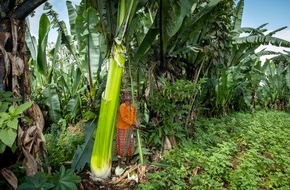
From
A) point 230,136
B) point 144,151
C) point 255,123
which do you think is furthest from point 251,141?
point 144,151

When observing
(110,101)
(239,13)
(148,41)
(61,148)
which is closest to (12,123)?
(110,101)

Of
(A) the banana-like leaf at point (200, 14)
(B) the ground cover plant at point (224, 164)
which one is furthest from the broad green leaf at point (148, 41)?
(B) the ground cover plant at point (224, 164)

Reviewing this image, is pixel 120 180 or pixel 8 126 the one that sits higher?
pixel 8 126

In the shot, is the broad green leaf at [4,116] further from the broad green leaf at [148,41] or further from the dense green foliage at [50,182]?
the broad green leaf at [148,41]

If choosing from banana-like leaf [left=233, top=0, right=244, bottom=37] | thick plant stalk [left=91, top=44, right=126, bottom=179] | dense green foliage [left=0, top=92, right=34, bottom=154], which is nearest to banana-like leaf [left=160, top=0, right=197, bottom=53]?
thick plant stalk [left=91, top=44, right=126, bottom=179]

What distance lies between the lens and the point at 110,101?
3.03 metres

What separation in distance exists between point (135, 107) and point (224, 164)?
135 centimetres

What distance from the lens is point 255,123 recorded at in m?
6.25

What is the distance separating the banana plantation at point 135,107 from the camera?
7.00 feet

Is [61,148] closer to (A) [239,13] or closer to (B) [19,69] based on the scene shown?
(B) [19,69]

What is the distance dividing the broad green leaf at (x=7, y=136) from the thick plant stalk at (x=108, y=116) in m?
1.54

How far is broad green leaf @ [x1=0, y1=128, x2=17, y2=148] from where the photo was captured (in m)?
1.48

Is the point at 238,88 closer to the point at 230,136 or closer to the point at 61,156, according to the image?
the point at 230,136

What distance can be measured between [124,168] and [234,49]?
13.9 feet
